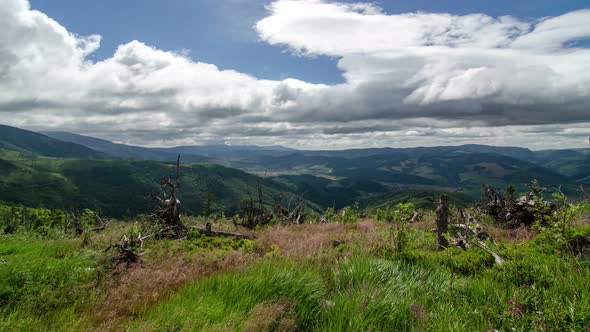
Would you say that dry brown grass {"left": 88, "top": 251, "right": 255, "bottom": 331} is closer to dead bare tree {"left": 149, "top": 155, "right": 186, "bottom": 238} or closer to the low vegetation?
the low vegetation

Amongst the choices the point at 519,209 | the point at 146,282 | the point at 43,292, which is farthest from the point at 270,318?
the point at 519,209

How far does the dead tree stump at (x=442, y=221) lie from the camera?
11.4 m

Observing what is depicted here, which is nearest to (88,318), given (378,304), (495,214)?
(378,304)

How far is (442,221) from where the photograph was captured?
11.7 meters

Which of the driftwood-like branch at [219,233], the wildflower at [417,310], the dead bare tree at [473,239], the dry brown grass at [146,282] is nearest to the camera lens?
the wildflower at [417,310]

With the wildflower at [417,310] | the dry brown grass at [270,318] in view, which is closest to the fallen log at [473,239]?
the wildflower at [417,310]

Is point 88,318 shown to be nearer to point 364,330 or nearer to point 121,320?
point 121,320

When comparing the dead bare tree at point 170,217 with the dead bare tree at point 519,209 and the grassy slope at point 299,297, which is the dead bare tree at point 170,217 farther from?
the dead bare tree at point 519,209

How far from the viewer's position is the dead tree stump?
11438mm

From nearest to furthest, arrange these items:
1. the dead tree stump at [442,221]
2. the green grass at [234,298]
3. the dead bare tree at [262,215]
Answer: the green grass at [234,298]
the dead tree stump at [442,221]
the dead bare tree at [262,215]

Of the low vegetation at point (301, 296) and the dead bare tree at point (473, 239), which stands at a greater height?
the low vegetation at point (301, 296)

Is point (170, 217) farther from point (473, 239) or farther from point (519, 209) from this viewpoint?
point (519, 209)

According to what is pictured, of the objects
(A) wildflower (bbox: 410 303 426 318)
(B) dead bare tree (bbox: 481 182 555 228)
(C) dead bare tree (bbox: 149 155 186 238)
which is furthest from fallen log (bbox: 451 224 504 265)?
(C) dead bare tree (bbox: 149 155 186 238)

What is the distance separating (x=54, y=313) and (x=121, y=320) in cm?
117
